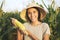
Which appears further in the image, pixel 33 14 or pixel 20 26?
pixel 33 14

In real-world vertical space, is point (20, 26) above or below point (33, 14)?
below

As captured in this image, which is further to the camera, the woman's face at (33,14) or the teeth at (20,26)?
the woman's face at (33,14)

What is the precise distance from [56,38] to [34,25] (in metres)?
0.80

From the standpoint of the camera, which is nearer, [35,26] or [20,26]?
[20,26]

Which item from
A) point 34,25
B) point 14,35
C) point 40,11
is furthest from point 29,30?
point 14,35

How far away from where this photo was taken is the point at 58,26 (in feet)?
11.2

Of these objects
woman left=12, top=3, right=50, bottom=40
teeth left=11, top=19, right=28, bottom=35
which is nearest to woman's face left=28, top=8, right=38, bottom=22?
woman left=12, top=3, right=50, bottom=40

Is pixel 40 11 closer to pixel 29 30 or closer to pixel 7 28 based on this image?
pixel 29 30

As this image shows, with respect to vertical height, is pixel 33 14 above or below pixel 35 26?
above

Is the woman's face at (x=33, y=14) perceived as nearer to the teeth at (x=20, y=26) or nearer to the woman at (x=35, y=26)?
the woman at (x=35, y=26)

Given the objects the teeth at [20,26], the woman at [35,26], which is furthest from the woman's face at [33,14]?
the teeth at [20,26]

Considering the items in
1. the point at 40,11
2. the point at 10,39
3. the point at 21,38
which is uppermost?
the point at 40,11

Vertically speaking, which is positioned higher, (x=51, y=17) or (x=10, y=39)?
(x=51, y=17)

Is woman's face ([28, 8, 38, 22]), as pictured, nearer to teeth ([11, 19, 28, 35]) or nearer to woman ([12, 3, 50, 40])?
woman ([12, 3, 50, 40])
